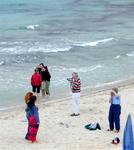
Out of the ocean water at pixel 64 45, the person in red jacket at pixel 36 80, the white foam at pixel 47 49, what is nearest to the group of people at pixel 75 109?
the person in red jacket at pixel 36 80

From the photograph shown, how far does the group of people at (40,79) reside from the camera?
20.1 m

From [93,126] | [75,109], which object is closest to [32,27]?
[75,109]

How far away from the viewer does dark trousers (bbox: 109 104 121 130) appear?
15.8m

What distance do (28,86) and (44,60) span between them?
6.45 meters

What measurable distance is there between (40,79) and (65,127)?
392 cm

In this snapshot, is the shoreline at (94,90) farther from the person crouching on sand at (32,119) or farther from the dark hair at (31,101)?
the dark hair at (31,101)

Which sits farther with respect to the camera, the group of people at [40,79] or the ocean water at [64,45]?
the ocean water at [64,45]

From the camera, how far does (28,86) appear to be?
23.4 m

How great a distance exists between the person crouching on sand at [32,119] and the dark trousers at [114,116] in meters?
2.16

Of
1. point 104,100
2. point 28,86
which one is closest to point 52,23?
point 28,86

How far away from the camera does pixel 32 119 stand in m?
15.0

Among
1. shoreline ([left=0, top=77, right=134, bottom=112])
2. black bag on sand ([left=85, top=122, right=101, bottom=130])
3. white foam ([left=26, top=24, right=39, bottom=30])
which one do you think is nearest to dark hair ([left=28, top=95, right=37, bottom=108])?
black bag on sand ([left=85, top=122, right=101, bottom=130])

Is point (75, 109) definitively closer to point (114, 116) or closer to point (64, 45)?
point (114, 116)

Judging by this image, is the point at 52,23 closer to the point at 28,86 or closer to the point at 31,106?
the point at 28,86
